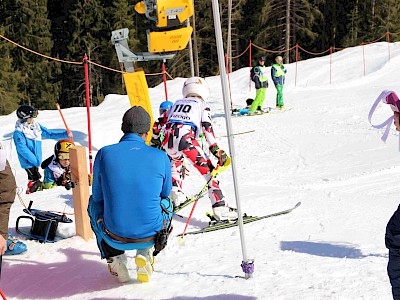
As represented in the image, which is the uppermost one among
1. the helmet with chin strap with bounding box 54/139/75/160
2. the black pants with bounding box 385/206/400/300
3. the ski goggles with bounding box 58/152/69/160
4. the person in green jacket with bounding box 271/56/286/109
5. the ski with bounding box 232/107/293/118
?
the black pants with bounding box 385/206/400/300

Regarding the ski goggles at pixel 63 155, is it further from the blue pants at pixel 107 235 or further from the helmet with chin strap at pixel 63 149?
the blue pants at pixel 107 235

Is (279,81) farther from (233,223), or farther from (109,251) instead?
(109,251)

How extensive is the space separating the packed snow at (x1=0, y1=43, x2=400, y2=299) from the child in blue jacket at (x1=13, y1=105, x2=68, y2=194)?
0.78m

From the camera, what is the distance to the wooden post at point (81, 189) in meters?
4.93

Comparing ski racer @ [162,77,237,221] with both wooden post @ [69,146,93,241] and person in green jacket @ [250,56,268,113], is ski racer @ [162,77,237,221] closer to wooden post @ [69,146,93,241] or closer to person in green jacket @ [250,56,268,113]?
wooden post @ [69,146,93,241]

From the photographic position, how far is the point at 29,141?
8.34 meters

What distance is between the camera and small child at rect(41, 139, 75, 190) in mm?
7340

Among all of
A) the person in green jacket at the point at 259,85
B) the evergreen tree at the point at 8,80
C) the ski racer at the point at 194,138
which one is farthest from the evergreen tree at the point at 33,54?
the ski racer at the point at 194,138

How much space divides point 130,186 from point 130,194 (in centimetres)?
6

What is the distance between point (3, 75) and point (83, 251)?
3069cm

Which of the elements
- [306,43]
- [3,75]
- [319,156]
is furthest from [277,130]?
[306,43]

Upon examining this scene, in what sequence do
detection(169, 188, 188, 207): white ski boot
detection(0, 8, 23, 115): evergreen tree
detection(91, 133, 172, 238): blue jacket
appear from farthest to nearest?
1. detection(0, 8, 23, 115): evergreen tree
2. detection(169, 188, 188, 207): white ski boot
3. detection(91, 133, 172, 238): blue jacket

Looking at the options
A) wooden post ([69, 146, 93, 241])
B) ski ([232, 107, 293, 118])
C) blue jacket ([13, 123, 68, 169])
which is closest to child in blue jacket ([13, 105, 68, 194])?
blue jacket ([13, 123, 68, 169])

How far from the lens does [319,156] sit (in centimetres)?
964
